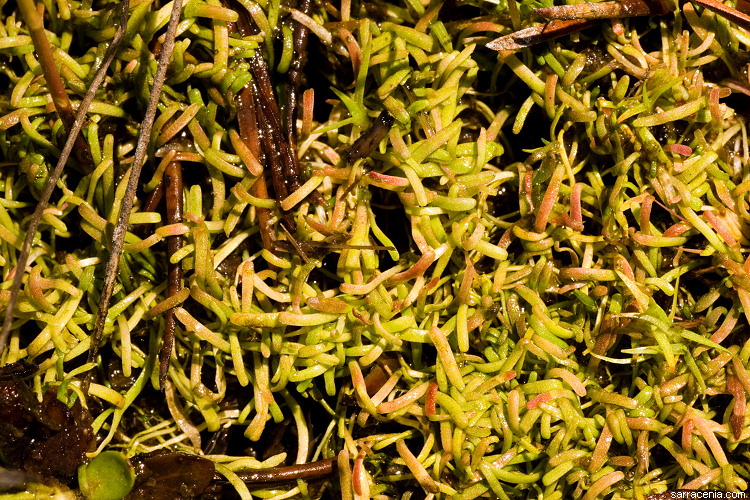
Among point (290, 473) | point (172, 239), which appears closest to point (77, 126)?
point (172, 239)

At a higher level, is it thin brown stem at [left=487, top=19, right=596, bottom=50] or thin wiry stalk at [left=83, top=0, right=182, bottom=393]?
thin brown stem at [left=487, top=19, right=596, bottom=50]

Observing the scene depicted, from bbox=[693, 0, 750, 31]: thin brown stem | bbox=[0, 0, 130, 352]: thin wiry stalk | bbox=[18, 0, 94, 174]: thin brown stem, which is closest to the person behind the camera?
bbox=[18, 0, 94, 174]: thin brown stem

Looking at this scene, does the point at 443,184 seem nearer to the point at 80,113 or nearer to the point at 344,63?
the point at 344,63

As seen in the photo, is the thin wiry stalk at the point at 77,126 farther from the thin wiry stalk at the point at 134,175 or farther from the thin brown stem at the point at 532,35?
the thin brown stem at the point at 532,35

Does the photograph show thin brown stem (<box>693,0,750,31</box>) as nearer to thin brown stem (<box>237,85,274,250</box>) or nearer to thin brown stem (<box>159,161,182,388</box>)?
thin brown stem (<box>237,85,274,250</box>)

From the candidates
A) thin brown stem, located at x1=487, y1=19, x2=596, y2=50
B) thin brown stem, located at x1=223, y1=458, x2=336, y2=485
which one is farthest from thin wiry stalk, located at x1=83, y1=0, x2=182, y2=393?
thin brown stem, located at x1=487, y1=19, x2=596, y2=50

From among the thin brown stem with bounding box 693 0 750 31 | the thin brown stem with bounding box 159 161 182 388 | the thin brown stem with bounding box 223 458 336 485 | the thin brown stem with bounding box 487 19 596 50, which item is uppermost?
the thin brown stem with bounding box 693 0 750 31

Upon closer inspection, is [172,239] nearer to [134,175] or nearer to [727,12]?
[134,175]
